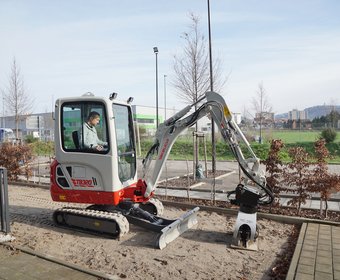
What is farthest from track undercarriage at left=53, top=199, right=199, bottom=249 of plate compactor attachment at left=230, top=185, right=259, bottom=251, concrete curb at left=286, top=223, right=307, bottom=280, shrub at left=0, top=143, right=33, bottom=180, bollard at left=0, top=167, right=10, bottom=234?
shrub at left=0, top=143, right=33, bottom=180

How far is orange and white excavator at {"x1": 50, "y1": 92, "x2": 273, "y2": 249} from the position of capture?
6391mm

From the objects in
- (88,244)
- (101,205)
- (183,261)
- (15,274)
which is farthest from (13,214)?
(183,261)

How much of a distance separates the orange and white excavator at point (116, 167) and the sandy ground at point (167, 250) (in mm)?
281

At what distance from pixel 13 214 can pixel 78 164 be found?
9.64 ft

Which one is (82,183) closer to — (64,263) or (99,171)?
(99,171)

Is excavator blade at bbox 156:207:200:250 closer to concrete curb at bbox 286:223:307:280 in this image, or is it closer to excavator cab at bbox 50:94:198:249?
excavator cab at bbox 50:94:198:249

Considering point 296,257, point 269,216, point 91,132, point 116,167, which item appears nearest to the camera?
point 296,257

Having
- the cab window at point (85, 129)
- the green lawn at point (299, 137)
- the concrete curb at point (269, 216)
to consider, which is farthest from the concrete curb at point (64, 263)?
the green lawn at point (299, 137)

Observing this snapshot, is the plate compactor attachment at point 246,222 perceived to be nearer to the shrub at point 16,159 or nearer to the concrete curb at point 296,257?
the concrete curb at point 296,257

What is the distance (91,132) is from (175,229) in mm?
2522

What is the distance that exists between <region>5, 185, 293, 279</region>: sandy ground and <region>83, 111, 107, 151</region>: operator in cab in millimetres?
1825

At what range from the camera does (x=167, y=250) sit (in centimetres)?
605

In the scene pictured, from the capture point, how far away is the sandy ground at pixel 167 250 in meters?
5.18

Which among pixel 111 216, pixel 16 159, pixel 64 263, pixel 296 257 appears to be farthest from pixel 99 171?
pixel 16 159
